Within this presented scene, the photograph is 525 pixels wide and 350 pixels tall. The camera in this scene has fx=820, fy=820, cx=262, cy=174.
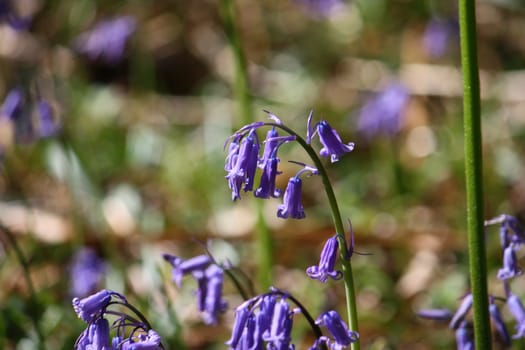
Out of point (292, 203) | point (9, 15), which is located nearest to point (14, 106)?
point (9, 15)

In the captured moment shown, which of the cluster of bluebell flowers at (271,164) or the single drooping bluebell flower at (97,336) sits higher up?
the cluster of bluebell flowers at (271,164)

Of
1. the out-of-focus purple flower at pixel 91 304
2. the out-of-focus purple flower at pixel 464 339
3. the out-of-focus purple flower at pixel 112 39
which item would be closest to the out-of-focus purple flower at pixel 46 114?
the out-of-focus purple flower at pixel 112 39

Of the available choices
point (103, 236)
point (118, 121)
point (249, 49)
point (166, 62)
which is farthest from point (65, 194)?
point (249, 49)

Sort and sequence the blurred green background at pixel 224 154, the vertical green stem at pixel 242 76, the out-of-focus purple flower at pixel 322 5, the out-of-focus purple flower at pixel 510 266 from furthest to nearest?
1. the out-of-focus purple flower at pixel 322 5
2. the blurred green background at pixel 224 154
3. the vertical green stem at pixel 242 76
4. the out-of-focus purple flower at pixel 510 266

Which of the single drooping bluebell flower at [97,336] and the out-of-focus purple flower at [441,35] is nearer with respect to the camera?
the single drooping bluebell flower at [97,336]

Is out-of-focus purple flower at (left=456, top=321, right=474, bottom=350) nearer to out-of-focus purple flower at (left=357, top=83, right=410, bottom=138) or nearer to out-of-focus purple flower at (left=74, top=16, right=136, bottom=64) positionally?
out-of-focus purple flower at (left=357, top=83, right=410, bottom=138)

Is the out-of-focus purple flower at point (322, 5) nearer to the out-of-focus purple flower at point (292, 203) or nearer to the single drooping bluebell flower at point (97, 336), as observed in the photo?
the out-of-focus purple flower at point (292, 203)
